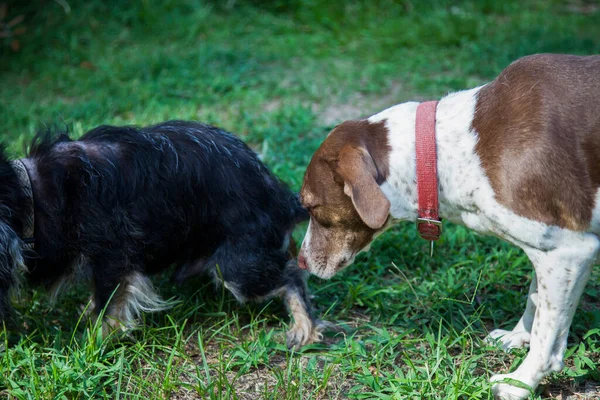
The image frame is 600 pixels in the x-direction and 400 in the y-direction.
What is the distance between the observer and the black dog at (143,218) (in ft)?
10.3

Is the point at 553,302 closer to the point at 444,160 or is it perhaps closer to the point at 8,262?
the point at 444,160

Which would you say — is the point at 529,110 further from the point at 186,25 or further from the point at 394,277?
the point at 186,25

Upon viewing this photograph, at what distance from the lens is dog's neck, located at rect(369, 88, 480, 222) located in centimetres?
286

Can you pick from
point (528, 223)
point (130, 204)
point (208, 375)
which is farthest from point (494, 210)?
point (130, 204)

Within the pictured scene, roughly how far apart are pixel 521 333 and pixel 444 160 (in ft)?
3.23

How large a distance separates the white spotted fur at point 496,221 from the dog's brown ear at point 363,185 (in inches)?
5.3

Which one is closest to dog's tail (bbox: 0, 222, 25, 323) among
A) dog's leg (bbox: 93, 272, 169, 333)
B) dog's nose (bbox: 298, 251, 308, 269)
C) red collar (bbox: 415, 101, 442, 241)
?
dog's leg (bbox: 93, 272, 169, 333)

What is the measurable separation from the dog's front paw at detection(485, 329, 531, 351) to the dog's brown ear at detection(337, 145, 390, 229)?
92cm

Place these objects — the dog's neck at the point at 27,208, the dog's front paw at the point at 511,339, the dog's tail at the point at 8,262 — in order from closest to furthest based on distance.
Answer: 1. the dog's tail at the point at 8,262
2. the dog's neck at the point at 27,208
3. the dog's front paw at the point at 511,339

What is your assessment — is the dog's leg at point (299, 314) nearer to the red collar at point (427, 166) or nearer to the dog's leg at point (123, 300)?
the dog's leg at point (123, 300)

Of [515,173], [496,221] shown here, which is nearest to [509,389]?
[496,221]

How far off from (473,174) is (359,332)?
1095mm

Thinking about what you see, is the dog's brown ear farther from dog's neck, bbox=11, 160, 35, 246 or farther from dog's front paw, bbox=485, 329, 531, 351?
dog's neck, bbox=11, 160, 35, 246

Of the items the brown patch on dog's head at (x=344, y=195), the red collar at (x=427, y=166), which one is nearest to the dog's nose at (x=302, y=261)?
the brown patch on dog's head at (x=344, y=195)
